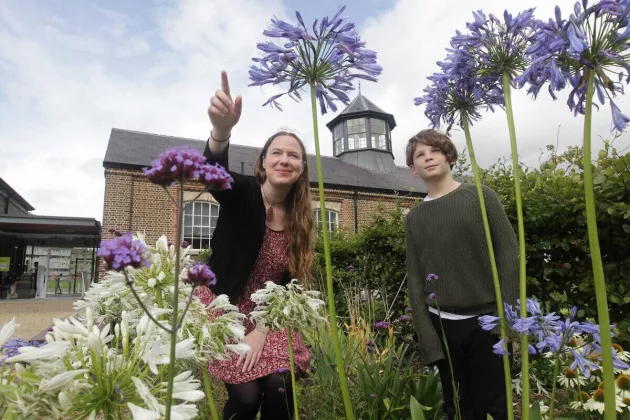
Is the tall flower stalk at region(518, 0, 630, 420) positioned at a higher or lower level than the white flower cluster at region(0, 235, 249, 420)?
higher

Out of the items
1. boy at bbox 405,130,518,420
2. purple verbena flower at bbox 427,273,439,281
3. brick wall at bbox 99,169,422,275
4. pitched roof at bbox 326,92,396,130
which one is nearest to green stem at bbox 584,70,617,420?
boy at bbox 405,130,518,420

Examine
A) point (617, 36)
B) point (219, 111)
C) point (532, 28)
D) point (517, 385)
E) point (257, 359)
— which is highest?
point (532, 28)

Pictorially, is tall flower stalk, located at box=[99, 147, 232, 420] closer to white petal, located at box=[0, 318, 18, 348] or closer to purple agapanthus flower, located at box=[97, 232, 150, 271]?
purple agapanthus flower, located at box=[97, 232, 150, 271]

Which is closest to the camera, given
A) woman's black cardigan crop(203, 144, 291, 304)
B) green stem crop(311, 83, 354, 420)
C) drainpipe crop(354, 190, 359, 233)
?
green stem crop(311, 83, 354, 420)

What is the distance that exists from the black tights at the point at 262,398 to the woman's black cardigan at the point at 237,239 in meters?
0.41

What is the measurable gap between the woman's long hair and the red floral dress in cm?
5

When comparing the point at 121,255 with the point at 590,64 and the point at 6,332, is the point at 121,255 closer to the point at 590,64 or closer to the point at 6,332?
the point at 6,332

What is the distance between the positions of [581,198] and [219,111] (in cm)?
317

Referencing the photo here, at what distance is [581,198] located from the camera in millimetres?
3430

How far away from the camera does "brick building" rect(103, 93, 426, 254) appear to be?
14969mm

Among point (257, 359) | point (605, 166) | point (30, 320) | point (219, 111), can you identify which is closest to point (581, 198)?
point (605, 166)


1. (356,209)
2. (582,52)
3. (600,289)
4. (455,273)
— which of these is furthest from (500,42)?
(356,209)

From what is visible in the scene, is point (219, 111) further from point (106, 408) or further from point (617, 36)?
point (617, 36)

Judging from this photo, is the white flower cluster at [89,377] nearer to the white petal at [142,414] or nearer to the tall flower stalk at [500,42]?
the white petal at [142,414]
